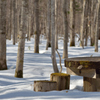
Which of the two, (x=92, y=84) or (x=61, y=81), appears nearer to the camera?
(x=92, y=84)

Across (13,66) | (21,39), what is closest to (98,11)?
(13,66)

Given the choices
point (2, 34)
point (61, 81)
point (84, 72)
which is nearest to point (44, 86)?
point (61, 81)

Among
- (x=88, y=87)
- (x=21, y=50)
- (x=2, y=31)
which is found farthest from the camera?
(x=2, y=31)

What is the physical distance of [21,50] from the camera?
6438 millimetres

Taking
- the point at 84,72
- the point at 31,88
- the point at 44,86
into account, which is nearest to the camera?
the point at 84,72

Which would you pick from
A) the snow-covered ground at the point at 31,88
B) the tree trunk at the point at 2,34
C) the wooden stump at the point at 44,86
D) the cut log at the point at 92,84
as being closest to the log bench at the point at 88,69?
the cut log at the point at 92,84

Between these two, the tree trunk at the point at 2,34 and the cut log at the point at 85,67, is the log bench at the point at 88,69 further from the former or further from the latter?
the tree trunk at the point at 2,34

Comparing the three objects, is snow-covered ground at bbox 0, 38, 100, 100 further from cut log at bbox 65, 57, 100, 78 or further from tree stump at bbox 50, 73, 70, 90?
cut log at bbox 65, 57, 100, 78

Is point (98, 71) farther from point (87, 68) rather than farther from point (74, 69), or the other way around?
point (74, 69)

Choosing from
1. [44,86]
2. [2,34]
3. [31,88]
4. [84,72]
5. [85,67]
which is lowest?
[31,88]

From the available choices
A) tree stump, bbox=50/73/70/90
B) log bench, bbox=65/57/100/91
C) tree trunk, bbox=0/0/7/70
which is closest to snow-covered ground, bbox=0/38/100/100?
tree stump, bbox=50/73/70/90

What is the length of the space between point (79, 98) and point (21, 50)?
3.61 metres

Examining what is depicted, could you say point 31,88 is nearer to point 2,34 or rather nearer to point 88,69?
point 88,69

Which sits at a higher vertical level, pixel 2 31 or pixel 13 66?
pixel 2 31
